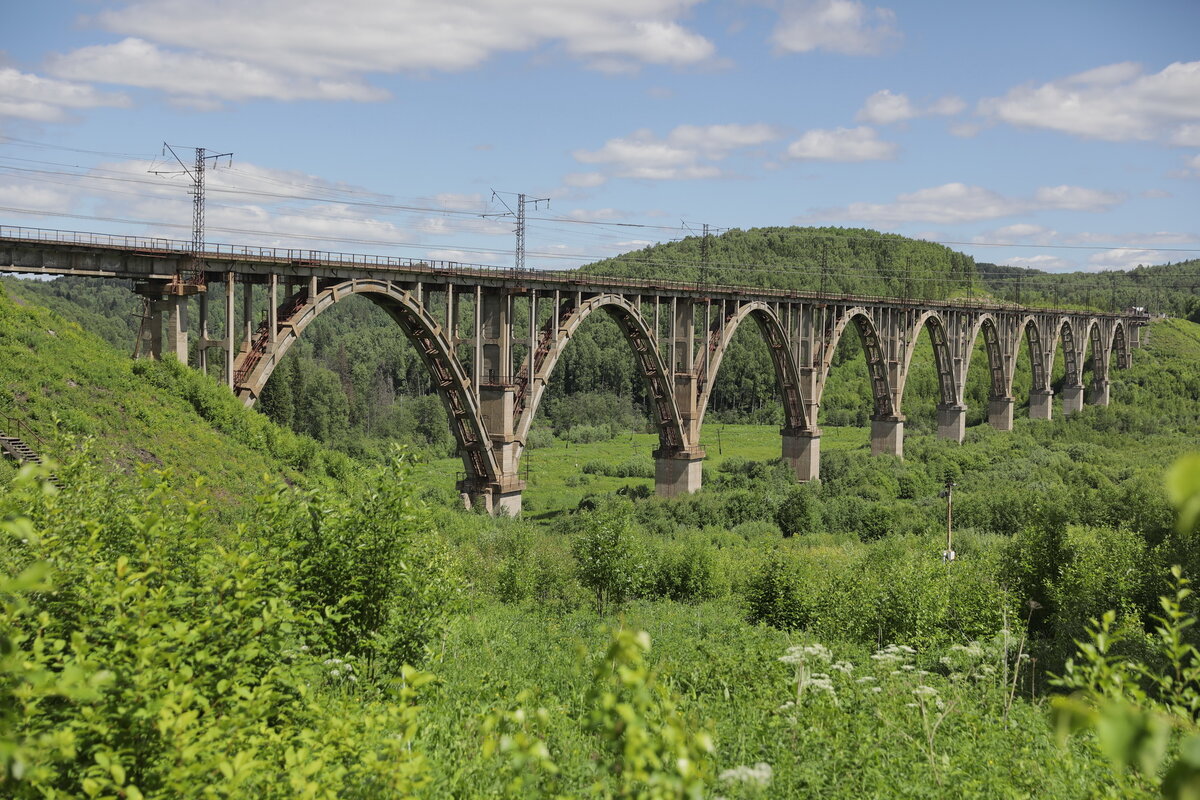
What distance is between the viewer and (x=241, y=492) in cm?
2712

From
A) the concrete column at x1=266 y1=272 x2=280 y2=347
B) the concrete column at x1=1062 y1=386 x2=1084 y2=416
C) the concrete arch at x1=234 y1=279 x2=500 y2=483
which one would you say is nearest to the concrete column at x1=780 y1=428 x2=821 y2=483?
the concrete arch at x1=234 y1=279 x2=500 y2=483

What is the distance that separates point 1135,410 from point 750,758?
90430mm

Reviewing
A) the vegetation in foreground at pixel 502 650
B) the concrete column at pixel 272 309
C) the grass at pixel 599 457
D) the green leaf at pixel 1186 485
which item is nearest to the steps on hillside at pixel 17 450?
the vegetation in foreground at pixel 502 650

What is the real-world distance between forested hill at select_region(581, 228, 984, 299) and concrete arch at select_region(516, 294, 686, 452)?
100678 millimetres

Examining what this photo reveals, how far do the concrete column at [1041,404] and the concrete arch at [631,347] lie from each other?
5969 cm

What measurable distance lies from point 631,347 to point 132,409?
25.6 m

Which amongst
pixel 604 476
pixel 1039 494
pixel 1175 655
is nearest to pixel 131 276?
pixel 1175 655

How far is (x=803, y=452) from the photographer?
60.6 meters

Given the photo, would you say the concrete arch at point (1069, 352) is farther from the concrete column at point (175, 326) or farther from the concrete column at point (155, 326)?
the concrete column at point (155, 326)

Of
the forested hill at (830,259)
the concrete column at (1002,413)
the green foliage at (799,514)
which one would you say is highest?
the forested hill at (830,259)

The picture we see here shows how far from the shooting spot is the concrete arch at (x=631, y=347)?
41.7 meters

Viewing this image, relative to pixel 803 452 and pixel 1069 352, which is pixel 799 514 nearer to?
pixel 803 452

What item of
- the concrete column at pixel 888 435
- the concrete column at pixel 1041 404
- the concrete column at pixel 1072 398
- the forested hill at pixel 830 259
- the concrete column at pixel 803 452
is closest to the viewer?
the concrete column at pixel 803 452

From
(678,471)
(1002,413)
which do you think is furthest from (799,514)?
(1002,413)
